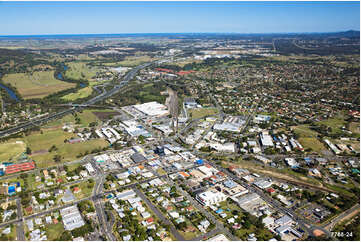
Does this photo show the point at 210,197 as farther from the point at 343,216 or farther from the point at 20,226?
the point at 20,226

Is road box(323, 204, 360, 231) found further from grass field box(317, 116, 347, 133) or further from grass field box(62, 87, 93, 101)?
grass field box(62, 87, 93, 101)

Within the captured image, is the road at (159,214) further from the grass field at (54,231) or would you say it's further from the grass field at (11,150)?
the grass field at (11,150)

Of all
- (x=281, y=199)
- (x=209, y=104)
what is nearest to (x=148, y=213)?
(x=281, y=199)

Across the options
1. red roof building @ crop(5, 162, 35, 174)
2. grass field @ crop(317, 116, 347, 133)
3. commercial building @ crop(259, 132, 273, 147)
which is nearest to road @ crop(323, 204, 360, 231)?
commercial building @ crop(259, 132, 273, 147)

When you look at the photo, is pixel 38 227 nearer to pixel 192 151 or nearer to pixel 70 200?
pixel 70 200

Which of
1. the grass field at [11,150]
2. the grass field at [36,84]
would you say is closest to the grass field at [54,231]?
the grass field at [11,150]

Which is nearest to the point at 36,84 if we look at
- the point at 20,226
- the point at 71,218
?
the point at 20,226
